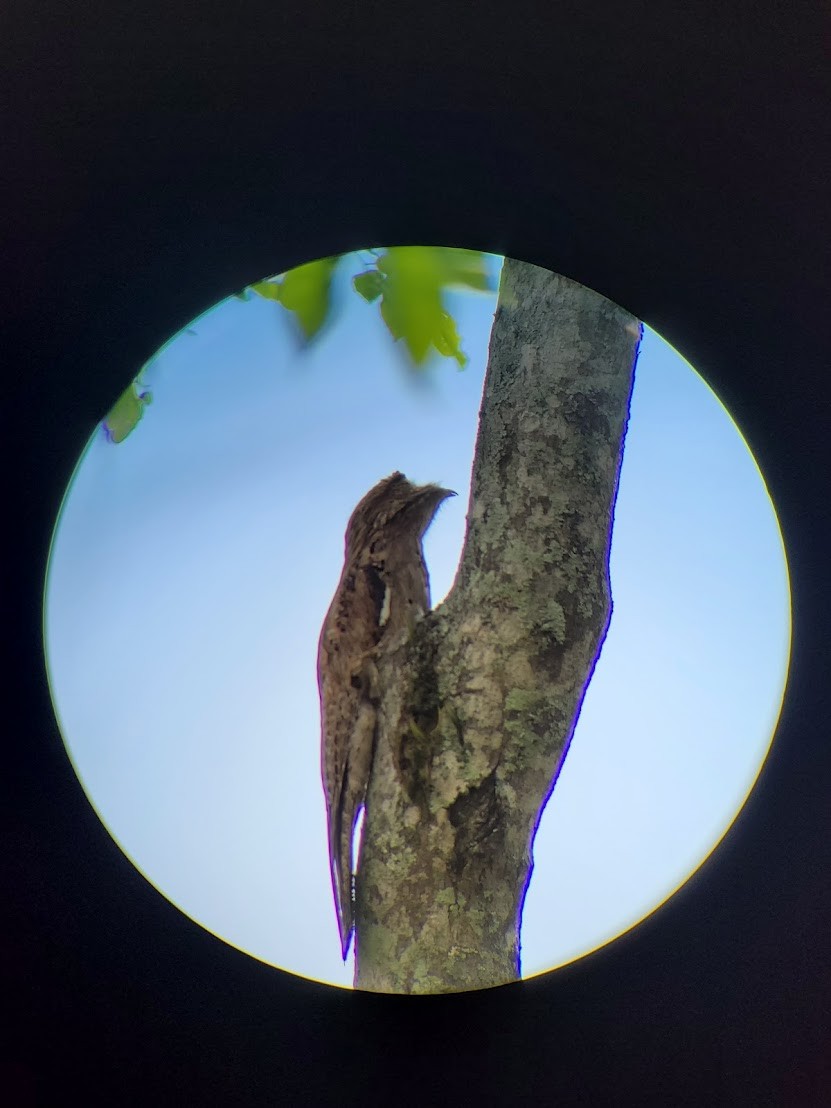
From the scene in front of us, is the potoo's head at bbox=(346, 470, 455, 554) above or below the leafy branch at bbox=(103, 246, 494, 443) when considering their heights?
below

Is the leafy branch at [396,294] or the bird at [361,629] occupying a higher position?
the leafy branch at [396,294]

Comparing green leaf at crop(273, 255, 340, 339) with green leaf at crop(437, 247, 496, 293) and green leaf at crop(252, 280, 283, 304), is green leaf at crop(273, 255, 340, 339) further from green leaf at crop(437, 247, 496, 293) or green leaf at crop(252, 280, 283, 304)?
green leaf at crop(437, 247, 496, 293)

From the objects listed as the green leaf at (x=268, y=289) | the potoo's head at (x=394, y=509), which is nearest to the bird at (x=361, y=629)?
the potoo's head at (x=394, y=509)

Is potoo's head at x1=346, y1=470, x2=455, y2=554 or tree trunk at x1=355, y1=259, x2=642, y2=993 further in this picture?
potoo's head at x1=346, y1=470, x2=455, y2=554

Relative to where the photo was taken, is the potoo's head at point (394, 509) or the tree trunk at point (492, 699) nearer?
the tree trunk at point (492, 699)

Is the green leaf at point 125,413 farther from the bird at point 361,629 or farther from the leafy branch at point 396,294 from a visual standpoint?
the bird at point 361,629

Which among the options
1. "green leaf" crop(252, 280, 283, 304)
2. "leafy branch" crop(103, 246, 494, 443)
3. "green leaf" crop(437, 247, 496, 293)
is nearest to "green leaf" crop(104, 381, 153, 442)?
"leafy branch" crop(103, 246, 494, 443)
